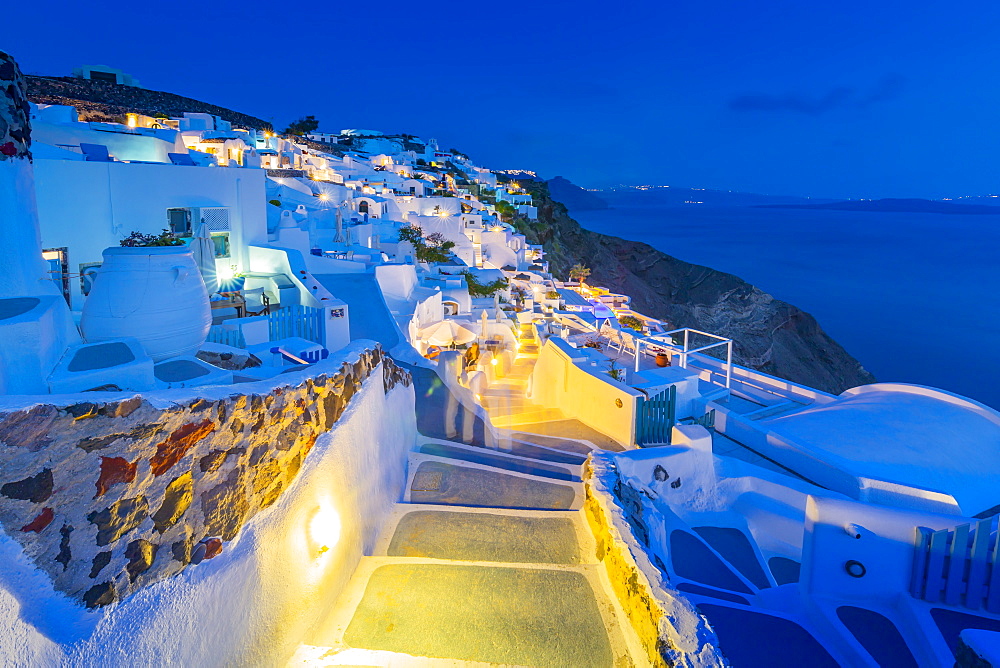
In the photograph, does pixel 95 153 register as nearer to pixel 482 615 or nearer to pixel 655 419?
pixel 655 419

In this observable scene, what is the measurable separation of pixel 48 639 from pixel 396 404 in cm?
437

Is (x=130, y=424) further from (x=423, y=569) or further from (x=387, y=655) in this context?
(x=423, y=569)

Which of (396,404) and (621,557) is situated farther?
(396,404)

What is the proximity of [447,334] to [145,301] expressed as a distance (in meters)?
14.3

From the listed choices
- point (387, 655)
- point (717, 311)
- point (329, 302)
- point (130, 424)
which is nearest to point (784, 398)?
point (329, 302)

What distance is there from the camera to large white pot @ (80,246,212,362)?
6.05 m

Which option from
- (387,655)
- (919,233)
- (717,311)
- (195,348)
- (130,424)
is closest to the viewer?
(130,424)

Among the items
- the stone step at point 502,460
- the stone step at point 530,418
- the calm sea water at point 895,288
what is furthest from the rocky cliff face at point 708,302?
the stone step at point 502,460

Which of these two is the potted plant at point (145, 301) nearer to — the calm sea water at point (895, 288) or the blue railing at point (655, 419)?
the blue railing at point (655, 419)

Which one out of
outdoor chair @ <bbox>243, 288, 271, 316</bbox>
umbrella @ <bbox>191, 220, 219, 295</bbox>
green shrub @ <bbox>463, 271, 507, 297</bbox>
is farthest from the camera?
green shrub @ <bbox>463, 271, 507, 297</bbox>

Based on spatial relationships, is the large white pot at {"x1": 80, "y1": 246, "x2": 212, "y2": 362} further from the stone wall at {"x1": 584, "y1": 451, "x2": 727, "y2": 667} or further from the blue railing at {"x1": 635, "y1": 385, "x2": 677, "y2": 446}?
the blue railing at {"x1": 635, "y1": 385, "x2": 677, "y2": 446}

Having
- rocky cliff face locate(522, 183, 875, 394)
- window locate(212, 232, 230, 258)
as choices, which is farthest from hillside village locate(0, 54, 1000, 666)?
rocky cliff face locate(522, 183, 875, 394)

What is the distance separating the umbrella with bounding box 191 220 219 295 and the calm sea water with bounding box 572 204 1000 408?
53345 millimetres

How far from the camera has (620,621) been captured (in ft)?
14.1
